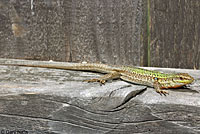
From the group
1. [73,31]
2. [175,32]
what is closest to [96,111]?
[73,31]

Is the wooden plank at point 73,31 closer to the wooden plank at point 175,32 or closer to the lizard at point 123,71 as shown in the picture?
the lizard at point 123,71

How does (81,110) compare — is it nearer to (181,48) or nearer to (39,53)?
(39,53)

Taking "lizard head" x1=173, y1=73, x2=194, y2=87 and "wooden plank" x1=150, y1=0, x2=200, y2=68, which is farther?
"wooden plank" x1=150, y1=0, x2=200, y2=68

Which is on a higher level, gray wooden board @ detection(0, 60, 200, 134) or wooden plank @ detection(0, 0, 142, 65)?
wooden plank @ detection(0, 0, 142, 65)

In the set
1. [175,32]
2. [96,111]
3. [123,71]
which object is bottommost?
[96,111]

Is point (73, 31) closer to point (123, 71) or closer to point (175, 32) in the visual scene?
point (123, 71)

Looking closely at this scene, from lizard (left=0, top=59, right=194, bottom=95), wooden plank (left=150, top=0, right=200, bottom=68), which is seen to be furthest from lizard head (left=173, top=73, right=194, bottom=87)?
wooden plank (left=150, top=0, right=200, bottom=68)

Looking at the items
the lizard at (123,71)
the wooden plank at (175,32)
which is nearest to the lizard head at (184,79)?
the lizard at (123,71)

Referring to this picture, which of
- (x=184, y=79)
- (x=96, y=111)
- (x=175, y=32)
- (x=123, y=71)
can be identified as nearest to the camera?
(x=96, y=111)

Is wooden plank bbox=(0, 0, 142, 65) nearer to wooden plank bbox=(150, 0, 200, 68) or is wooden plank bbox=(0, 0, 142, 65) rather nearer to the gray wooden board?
wooden plank bbox=(150, 0, 200, 68)
